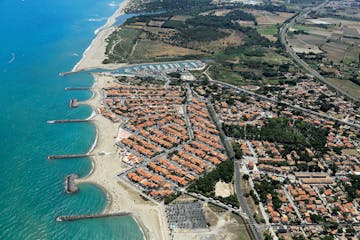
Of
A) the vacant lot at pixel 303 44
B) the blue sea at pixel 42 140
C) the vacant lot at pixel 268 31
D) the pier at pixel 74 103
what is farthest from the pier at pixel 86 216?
the vacant lot at pixel 268 31

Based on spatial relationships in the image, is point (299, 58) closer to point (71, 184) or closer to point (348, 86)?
point (348, 86)

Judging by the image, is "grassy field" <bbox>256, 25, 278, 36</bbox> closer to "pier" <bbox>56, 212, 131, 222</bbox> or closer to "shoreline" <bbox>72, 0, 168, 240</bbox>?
"shoreline" <bbox>72, 0, 168, 240</bbox>

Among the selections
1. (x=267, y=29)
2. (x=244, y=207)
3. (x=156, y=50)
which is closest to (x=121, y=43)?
(x=156, y=50)

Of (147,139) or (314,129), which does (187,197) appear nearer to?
A: (147,139)

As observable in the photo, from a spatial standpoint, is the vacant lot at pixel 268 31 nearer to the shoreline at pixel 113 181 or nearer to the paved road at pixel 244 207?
the shoreline at pixel 113 181

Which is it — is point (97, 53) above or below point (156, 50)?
above

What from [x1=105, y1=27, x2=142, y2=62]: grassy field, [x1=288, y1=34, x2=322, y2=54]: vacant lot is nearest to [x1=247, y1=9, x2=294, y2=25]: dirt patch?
[x1=288, y1=34, x2=322, y2=54]: vacant lot
